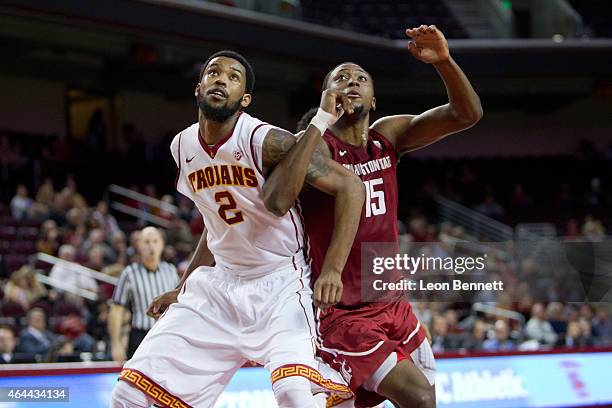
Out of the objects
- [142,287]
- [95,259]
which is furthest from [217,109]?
[95,259]

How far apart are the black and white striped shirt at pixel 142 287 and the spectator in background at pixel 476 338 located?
12.5 feet

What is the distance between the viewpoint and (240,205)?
439cm

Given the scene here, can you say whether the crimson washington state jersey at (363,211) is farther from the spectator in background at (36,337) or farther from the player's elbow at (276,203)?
the spectator in background at (36,337)

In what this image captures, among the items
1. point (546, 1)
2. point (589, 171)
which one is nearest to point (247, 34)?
point (546, 1)

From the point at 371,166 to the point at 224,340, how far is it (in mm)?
1134

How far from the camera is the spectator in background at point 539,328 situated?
11.9 metres

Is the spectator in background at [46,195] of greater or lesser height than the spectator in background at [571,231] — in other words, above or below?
below

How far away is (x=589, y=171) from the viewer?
20.7 metres

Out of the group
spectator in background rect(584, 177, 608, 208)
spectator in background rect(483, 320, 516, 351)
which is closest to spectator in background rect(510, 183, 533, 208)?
spectator in background rect(584, 177, 608, 208)

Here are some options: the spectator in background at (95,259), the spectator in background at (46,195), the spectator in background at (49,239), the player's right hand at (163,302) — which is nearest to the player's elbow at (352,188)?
the player's right hand at (163,302)

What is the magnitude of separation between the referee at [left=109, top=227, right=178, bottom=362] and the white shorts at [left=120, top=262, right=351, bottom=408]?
368 cm

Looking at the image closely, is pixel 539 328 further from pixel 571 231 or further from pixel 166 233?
pixel 571 231

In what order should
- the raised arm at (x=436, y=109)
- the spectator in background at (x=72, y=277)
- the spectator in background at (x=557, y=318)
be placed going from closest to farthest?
the raised arm at (x=436, y=109), the spectator in background at (x=72, y=277), the spectator in background at (x=557, y=318)

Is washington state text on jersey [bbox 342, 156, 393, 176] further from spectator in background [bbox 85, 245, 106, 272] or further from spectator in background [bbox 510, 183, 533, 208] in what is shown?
spectator in background [bbox 510, 183, 533, 208]
